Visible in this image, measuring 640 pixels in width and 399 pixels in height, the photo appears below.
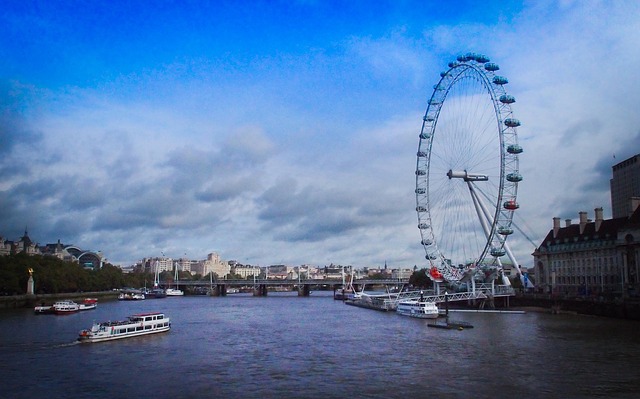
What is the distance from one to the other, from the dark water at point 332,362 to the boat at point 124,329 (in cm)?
97

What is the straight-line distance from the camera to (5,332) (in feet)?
136

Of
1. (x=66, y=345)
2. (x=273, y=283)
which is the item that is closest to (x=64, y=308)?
(x=66, y=345)

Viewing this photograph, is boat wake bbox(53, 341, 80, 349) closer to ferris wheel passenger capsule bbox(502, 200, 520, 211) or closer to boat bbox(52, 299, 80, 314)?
boat bbox(52, 299, 80, 314)

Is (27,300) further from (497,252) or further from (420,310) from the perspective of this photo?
(497,252)

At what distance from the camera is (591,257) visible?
214ft

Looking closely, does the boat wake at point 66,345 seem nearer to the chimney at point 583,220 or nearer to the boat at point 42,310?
the boat at point 42,310

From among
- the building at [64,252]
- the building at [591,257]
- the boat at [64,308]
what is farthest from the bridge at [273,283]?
the boat at [64,308]

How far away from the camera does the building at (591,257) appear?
57.4 meters

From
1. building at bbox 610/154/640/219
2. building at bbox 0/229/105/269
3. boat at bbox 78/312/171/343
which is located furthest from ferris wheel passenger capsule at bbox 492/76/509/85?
building at bbox 0/229/105/269

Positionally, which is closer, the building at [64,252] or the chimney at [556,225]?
the chimney at [556,225]

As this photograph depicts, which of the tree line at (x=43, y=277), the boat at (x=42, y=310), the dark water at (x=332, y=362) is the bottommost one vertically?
the dark water at (x=332, y=362)

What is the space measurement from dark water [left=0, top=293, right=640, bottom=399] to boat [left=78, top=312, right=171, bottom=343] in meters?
0.97

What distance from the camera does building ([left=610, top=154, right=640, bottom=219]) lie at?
373 feet

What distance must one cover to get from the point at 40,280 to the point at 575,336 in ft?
228
